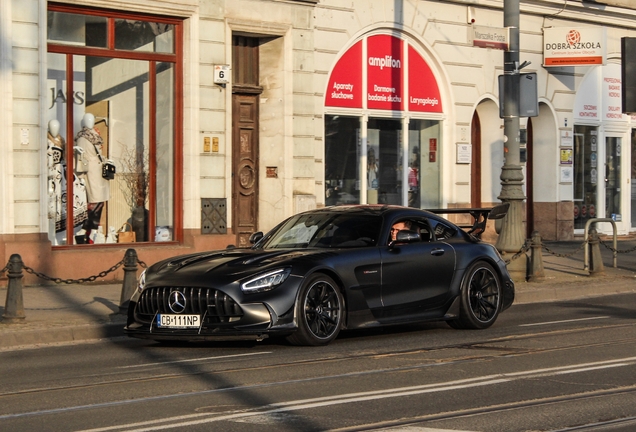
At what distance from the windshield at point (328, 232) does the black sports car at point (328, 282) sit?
0.01 metres

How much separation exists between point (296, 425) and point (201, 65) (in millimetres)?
13241

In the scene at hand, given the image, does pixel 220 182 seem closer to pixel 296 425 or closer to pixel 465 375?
pixel 465 375

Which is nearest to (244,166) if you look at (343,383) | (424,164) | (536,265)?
(424,164)

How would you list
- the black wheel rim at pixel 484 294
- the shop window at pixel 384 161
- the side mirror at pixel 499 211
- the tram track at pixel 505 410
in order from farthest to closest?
the shop window at pixel 384 161 → the side mirror at pixel 499 211 → the black wheel rim at pixel 484 294 → the tram track at pixel 505 410

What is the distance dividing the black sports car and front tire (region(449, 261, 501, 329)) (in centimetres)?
1

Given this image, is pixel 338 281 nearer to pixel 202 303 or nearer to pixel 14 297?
pixel 202 303

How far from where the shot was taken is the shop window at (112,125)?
717 inches

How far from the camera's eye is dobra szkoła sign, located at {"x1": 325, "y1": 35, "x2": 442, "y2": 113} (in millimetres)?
22188

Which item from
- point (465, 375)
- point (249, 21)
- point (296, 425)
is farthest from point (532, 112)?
point (296, 425)

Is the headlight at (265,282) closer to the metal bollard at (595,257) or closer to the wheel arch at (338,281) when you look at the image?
the wheel arch at (338,281)

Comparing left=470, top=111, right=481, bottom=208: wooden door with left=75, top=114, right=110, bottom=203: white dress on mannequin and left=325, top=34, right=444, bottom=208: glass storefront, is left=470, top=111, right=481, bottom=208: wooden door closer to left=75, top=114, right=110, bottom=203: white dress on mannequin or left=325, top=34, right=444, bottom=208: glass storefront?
left=325, top=34, right=444, bottom=208: glass storefront

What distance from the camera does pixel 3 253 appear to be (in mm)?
17000

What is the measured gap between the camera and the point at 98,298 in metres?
15.7

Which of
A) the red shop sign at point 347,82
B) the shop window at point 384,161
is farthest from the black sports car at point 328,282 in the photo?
the shop window at point 384,161
